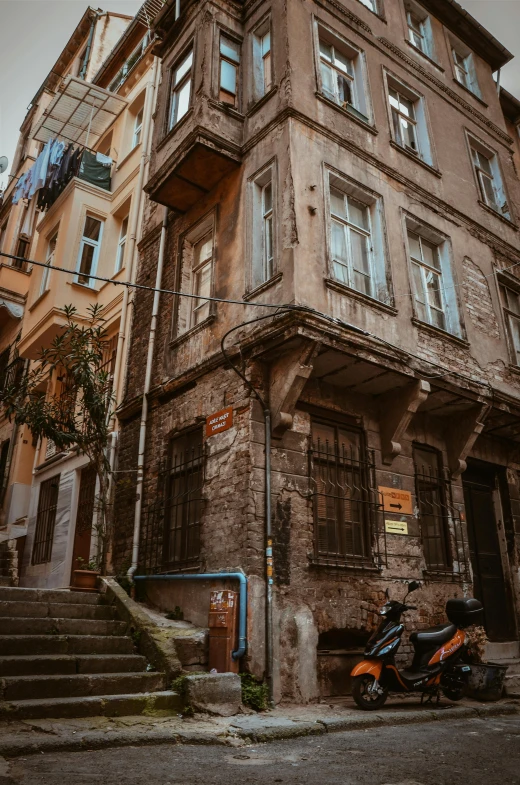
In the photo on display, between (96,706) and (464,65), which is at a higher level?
(464,65)

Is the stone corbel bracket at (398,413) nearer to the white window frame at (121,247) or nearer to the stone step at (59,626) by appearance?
the stone step at (59,626)

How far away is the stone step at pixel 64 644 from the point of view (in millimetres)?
6312

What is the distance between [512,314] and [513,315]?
0.16 ft

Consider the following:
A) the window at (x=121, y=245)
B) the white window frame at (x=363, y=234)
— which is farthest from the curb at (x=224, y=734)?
the window at (x=121, y=245)

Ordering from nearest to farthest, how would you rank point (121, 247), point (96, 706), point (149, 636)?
point (96, 706) < point (149, 636) < point (121, 247)

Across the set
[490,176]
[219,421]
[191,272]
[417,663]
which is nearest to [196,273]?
[191,272]

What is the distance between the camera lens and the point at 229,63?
10.8 metres

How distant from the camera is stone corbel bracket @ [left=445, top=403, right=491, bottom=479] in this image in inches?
398

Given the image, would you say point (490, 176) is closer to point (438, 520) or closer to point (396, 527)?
point (438, 520)

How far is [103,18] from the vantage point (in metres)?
22.0

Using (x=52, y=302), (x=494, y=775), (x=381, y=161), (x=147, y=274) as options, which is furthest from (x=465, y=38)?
(x=494, y=775)

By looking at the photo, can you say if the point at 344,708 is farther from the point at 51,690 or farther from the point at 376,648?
the point at 51,690

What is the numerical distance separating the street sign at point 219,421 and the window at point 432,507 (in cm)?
349

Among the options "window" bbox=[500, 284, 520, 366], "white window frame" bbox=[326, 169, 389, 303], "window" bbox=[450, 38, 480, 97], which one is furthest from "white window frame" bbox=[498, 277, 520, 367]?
"window" bbox=[450, 38, 480, 97]
